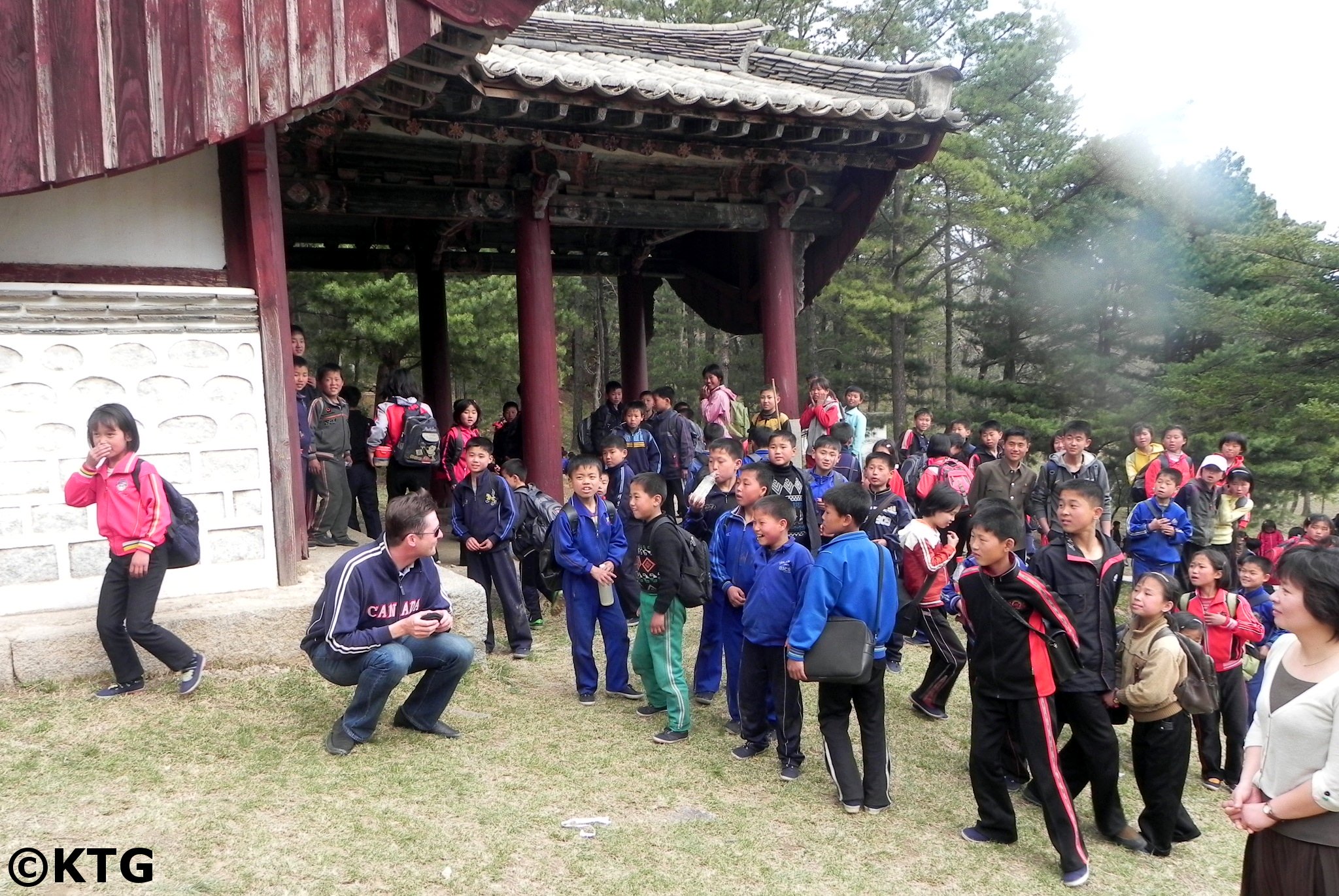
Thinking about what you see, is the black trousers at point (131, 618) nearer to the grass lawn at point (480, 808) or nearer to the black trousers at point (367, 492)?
the grass lawn at point (480, 808)

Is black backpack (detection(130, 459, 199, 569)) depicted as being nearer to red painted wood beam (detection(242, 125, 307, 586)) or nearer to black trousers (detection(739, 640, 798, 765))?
red painted wood beam (detection(242, 125, 307, 586))

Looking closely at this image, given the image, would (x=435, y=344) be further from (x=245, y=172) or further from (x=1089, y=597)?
(x=1089, y=597)

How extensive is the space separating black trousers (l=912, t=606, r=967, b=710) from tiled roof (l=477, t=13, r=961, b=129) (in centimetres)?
406

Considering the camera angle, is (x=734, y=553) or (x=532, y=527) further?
(x=532, y=527)

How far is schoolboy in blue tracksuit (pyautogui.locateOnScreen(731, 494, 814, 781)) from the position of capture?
4629mm

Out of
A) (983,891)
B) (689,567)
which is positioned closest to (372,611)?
(689,567)

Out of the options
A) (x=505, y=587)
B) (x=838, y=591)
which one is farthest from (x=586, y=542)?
(x=838, y=591)

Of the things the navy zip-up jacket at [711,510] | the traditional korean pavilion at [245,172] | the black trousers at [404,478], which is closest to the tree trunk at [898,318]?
the traditional korean pavilion at [245,172]

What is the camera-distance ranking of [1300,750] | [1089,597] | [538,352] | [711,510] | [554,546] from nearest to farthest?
1. [1300,750]
2. [1089,597]
3. [554,546]
4. [711,510]
5. [538,352]

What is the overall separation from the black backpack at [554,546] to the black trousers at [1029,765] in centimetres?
232

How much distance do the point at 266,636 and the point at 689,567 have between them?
2403 mm

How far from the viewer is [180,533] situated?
4.96 metres

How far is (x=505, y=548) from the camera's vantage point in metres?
6.51

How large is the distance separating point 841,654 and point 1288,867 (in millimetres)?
1841
